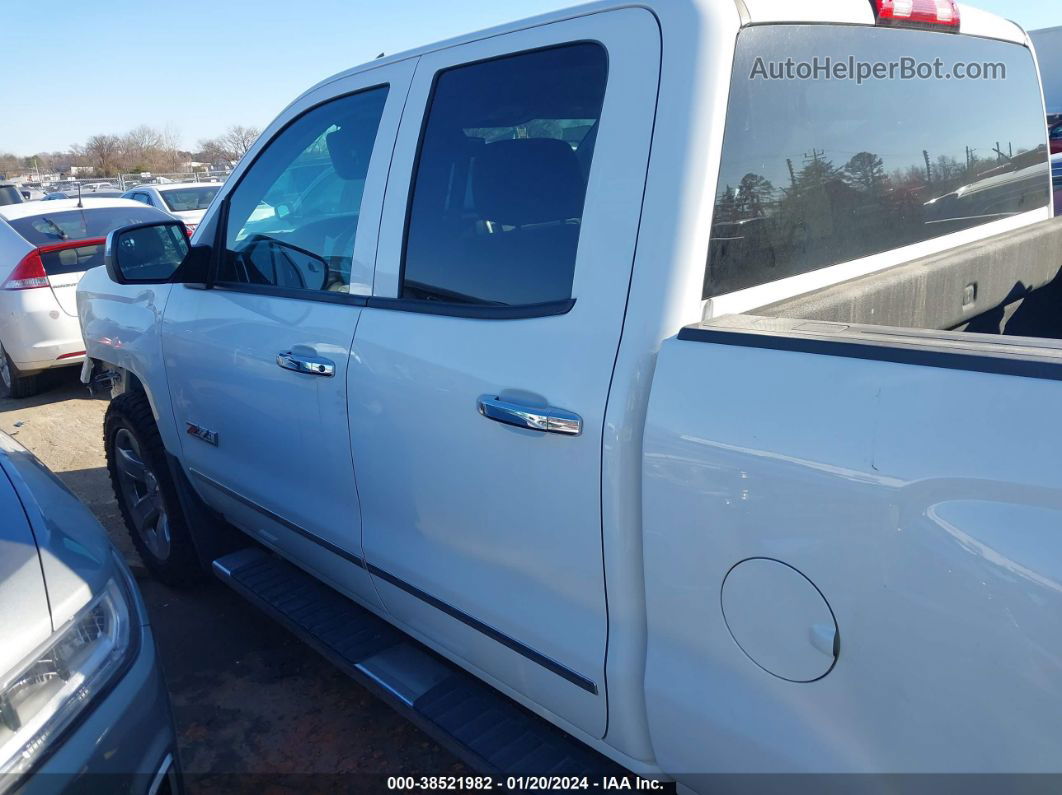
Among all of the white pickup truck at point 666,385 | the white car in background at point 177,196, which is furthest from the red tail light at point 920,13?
the white car in background at point 177,196

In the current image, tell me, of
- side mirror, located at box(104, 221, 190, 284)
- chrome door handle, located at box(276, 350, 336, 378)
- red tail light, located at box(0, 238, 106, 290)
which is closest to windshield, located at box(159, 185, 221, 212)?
red tail light, located at box(0, 238, 106, 290)

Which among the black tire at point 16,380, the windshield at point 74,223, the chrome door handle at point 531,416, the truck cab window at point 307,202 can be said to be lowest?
the black tire at point 16,380

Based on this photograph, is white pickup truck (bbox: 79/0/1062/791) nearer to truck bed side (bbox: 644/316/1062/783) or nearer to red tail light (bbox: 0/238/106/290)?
truck bed side (bbox: 644/316/1062/783)

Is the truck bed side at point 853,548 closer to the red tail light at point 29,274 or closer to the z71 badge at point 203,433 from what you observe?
the z71 badge at point 203,433

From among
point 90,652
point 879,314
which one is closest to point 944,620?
point 879,314

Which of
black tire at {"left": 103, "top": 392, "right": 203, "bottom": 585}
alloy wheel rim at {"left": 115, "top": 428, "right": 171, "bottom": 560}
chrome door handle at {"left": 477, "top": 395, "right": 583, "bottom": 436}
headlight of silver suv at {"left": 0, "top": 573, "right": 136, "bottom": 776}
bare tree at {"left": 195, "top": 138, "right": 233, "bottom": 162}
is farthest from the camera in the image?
bare tree at {"left": 195, "top": 138, "right": 233, "bottom": 162}

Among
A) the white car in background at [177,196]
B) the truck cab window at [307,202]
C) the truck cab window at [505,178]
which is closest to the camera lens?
the truck cab window at [505,178]

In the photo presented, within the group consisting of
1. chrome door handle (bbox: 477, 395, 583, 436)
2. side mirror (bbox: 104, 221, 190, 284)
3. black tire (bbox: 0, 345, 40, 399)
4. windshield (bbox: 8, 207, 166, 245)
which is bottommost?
black tire (bbox: 0, 345, 40, 399)

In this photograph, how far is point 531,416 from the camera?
1.77 metres

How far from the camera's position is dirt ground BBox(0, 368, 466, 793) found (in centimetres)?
271

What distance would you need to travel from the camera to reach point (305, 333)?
2.49m

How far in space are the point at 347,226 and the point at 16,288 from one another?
5.80 meters

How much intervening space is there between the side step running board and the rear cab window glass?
1.14 m

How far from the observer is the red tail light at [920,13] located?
84.4 inches
